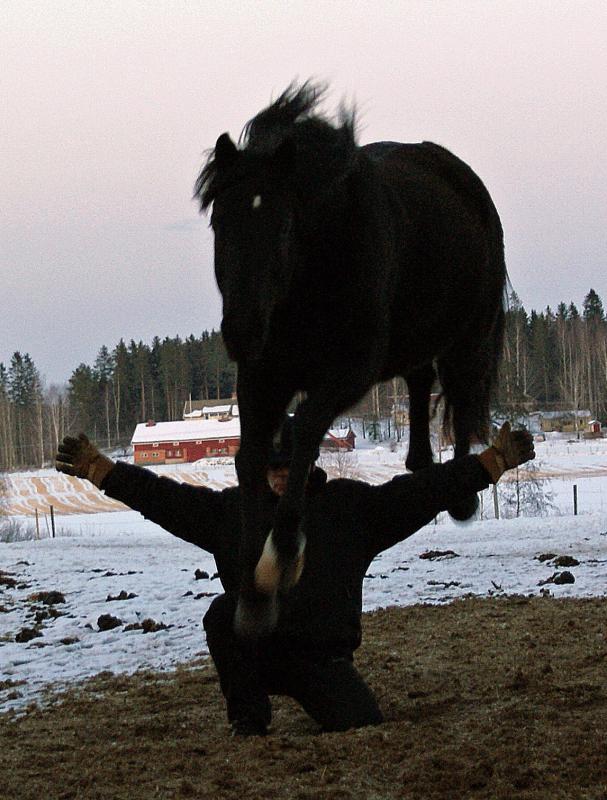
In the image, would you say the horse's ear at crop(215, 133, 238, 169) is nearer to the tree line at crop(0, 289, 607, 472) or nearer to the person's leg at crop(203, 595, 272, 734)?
the tree line at crop(0, 289, 607, 472)

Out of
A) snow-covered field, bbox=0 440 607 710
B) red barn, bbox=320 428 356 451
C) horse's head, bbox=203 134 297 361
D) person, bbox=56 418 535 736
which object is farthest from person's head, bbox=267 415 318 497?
snow-covered field, bbox=0 440 607 710

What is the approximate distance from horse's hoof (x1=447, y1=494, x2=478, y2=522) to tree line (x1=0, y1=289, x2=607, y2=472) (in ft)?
1.64

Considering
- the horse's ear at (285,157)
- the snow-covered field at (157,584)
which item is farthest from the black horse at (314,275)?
the snow-covered field at (157,584)

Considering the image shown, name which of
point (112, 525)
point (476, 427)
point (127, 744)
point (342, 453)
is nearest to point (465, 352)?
point (476, 427)

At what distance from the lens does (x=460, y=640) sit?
21.5 feet

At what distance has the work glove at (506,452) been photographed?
3857mm

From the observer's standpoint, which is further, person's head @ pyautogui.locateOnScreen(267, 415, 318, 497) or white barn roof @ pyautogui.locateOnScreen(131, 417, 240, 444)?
white barn roof @ pyautogui.locateOnScreen(131, 417, 240, 444)

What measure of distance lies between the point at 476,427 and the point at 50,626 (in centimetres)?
611

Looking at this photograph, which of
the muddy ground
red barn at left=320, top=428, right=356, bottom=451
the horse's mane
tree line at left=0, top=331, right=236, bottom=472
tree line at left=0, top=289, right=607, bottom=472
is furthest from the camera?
tree line at left=0, top=331, right=236, bottom=472

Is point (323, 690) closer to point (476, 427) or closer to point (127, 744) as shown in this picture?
point (127, 744)

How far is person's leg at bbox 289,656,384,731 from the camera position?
4.20 metres

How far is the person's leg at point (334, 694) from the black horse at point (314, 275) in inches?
50.8

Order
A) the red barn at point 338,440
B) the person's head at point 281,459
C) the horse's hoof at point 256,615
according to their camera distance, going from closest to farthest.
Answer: the horse's hoof at point 256,615 → the person's head at point 281,459 → the red barn at point 338,440

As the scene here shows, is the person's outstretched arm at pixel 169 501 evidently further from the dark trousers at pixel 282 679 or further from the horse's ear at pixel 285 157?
the horse's ear at pixel 285 157
